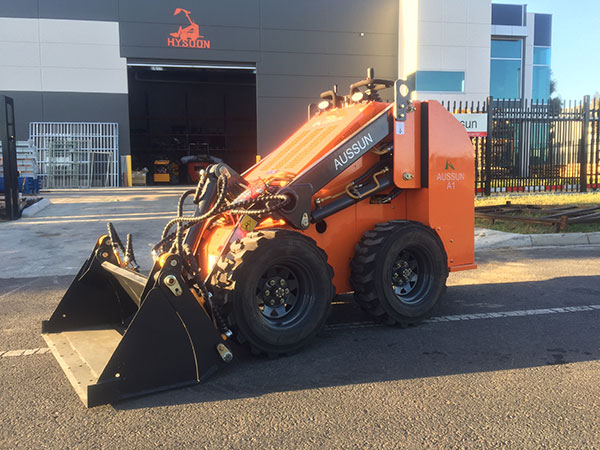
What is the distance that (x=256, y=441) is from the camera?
2.81 m

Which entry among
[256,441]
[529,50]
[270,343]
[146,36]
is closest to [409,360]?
[270,343]

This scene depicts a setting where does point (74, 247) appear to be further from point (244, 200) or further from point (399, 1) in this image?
point (399, 1)

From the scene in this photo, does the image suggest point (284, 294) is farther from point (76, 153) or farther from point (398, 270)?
point (76, 153)

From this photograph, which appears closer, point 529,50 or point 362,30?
point 362,30

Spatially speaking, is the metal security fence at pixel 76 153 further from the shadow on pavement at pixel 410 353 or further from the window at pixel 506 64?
the window at pixel 506 64

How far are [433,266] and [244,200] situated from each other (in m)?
1.94

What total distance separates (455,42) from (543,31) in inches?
781

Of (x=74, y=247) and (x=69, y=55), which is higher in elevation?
(x=69, y=55)

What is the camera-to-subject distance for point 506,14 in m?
35.6

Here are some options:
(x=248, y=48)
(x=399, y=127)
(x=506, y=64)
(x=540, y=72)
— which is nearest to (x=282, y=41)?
(x=248, y=48)

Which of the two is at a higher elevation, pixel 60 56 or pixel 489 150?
pixel 60 56

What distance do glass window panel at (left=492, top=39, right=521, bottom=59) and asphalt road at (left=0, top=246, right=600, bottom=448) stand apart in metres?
35.1

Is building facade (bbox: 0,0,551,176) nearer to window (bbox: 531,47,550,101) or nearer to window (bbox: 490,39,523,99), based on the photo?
window (bbox: 490,39,523,99)

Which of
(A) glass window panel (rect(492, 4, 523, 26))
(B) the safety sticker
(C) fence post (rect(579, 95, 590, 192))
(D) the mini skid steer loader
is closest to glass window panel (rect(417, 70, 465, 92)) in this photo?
(C) fence post (rect(579, 95, 590, 192))
